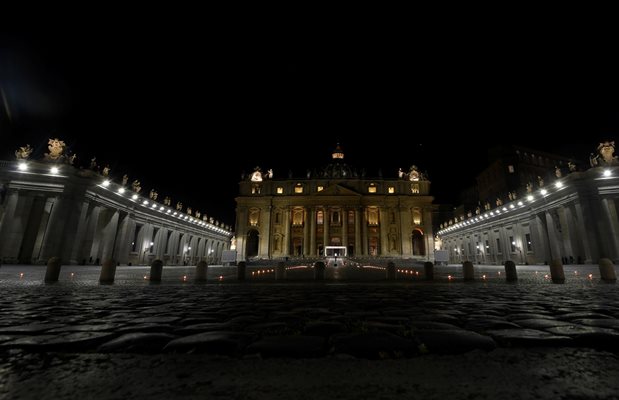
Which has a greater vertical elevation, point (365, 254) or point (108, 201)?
point (108, 201)

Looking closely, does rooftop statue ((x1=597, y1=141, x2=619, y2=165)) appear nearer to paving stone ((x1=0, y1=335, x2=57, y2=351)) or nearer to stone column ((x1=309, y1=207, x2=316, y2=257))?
paving stone ((x1=0, y1=335, x2=57, y2=351))

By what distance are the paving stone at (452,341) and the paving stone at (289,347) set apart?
2.79 feet

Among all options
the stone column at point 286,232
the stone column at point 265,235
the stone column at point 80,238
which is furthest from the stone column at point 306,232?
the stone column at point 80,238

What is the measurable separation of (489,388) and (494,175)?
73.4 metres

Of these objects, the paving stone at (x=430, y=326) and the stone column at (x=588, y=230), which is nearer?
the paving stone at (x=430, y=326)

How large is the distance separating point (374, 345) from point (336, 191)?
6482cm

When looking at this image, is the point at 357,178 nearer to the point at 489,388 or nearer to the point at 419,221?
the point at 419,221

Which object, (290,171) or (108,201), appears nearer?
(108,201)

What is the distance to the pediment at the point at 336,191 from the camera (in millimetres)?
66688

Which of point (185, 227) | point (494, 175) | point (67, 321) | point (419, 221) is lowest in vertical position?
point (67, 321)

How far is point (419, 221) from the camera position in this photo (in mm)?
67375

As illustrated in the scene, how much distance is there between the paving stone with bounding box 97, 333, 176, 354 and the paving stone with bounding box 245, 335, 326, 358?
78 cm

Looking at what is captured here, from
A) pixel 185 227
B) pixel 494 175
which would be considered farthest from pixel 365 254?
pixel 185 227

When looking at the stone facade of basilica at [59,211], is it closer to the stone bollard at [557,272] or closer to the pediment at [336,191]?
the stone bollard at [557,272]
